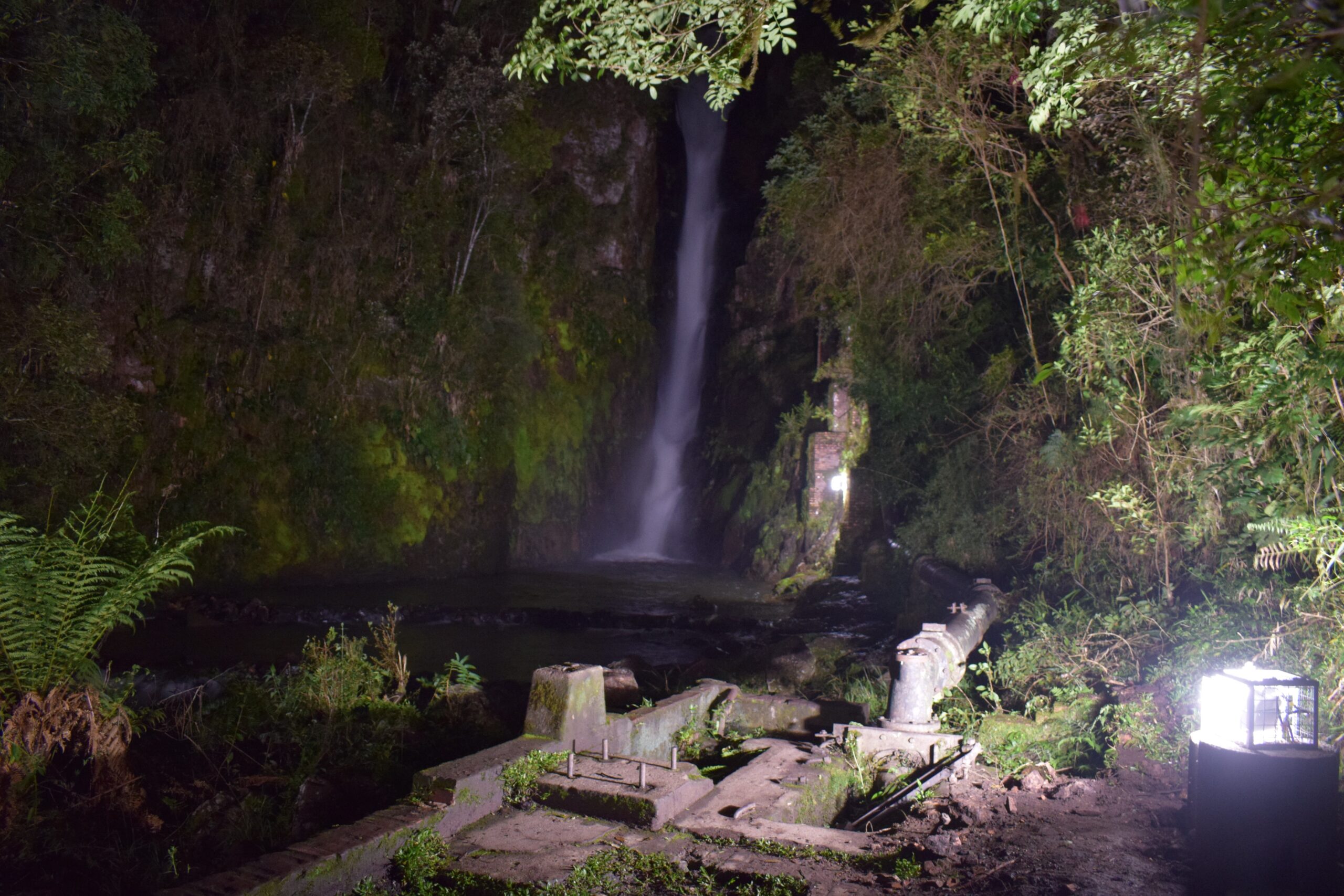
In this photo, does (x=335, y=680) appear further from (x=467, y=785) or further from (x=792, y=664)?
(x=792, y=664)

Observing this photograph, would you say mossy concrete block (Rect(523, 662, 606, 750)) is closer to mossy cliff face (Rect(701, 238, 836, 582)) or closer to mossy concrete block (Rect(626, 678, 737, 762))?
mossy concrete block (Rect(626, 678, 737, 762))

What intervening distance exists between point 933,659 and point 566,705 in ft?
9.45

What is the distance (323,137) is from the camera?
58.5 ft

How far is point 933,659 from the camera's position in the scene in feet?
22.5

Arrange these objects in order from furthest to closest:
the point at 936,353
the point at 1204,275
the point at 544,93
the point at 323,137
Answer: the point at 544,93, the point at 323,137, the point at 936,353, the point at 1204,275

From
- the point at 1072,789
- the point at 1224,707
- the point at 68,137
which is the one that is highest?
the point at 68,137

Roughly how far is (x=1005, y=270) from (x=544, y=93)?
12.8 m

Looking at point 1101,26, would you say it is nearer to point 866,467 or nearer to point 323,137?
point 866,467

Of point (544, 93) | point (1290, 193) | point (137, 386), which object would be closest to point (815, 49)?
point (544, 93)

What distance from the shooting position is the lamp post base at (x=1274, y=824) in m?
4.04

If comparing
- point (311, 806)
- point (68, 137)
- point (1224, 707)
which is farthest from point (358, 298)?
point (1224, 707)

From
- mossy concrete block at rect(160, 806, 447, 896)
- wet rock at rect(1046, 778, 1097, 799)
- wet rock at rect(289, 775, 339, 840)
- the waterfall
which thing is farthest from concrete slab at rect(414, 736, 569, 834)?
the waterfall

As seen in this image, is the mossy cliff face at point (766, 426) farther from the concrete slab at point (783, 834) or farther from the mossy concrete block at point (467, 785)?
the mossy concrete block at point (467, 785)

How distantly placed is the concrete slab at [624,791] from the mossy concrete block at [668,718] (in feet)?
2.19
